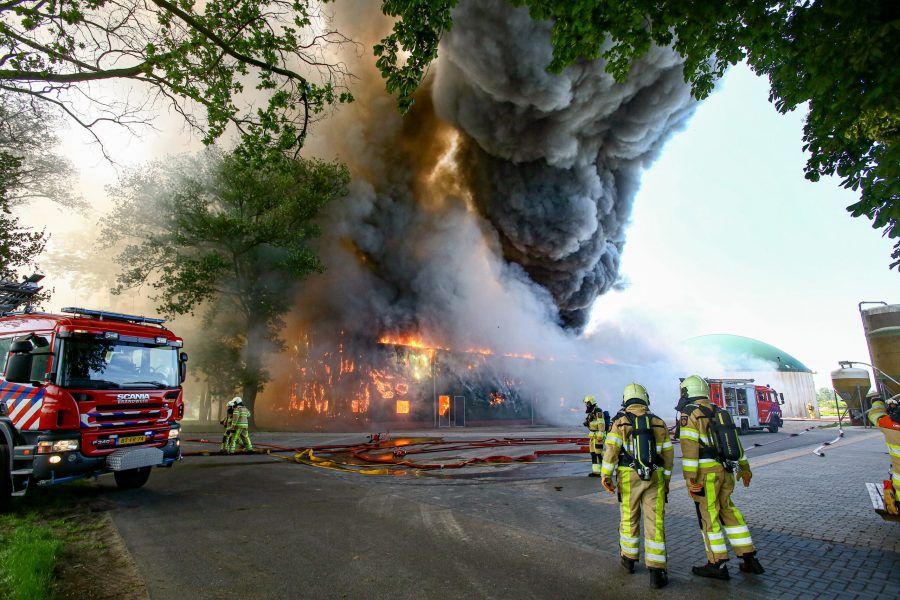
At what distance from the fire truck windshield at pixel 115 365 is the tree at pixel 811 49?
5.89 meters

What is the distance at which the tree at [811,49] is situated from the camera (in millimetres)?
3588

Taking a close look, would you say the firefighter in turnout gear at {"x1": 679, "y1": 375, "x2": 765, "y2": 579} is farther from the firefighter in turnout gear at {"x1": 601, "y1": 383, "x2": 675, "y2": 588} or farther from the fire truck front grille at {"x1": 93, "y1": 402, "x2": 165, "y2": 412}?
the fire truck front grille at {"x1": 93, "y1": 402, "x2": 165, "y2": 412}

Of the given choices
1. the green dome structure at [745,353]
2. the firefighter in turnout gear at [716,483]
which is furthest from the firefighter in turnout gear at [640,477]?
the green dome structure at [745,353]

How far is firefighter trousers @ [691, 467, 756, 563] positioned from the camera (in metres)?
3.55

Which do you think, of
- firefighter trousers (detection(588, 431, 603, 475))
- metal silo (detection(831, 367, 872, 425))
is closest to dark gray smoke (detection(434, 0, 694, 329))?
metal silo (detection(831, 367, 872, 425))

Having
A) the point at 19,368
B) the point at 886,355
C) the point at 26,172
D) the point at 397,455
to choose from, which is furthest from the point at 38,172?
the point at 886,355

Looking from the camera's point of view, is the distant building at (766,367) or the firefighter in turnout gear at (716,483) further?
the distant building at (766,367)

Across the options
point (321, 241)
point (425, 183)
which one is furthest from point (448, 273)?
point (321, 241)

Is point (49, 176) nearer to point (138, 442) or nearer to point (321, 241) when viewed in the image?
point (321, 241)

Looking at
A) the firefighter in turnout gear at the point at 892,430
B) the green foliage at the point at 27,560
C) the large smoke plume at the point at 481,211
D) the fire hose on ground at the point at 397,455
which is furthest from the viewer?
the large smoke plume at the point at 481,211

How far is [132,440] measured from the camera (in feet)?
21.0

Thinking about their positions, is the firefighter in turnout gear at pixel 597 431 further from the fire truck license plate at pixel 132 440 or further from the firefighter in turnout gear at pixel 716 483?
the fire truck license plate at pixel 132 440

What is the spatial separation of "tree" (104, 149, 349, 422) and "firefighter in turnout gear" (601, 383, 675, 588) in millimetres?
19368

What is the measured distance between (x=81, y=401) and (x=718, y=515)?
775cm
